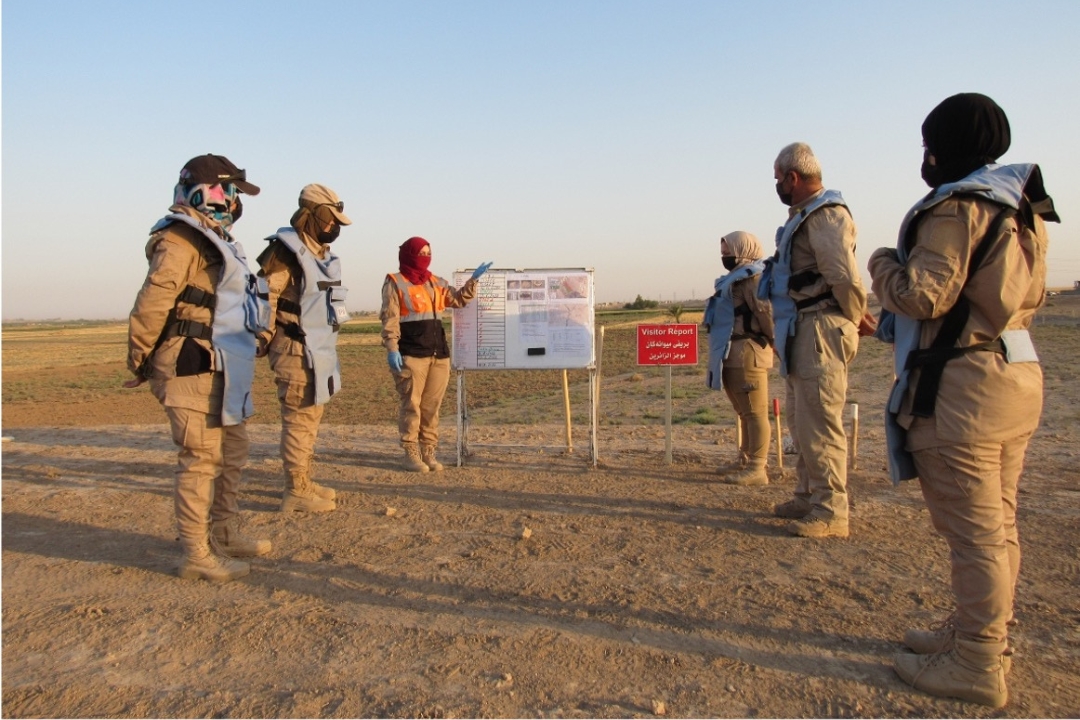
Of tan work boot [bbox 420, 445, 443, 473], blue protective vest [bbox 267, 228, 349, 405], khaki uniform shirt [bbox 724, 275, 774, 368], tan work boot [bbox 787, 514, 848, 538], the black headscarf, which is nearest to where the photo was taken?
the black headscarf

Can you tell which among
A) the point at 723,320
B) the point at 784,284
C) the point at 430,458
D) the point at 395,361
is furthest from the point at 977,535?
the point at 430,458

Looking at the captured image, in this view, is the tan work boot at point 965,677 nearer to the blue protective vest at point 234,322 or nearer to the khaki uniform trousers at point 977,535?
the khaki uniform trousers at point 977,535

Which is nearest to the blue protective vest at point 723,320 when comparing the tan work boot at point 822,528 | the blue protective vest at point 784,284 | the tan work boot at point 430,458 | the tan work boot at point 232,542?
the blue protective vest at point 784,284

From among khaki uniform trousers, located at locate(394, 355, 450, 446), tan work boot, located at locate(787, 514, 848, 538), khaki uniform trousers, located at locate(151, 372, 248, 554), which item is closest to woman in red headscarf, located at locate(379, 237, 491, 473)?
khaki uniform trousers, located at locate(394, 355, 450, 446)

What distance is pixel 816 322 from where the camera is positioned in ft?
16.6

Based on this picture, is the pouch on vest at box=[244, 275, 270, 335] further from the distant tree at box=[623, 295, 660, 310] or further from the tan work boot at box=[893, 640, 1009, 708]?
the distant tree at box=[623, 295, 660, 310]

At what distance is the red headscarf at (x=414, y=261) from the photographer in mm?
7398

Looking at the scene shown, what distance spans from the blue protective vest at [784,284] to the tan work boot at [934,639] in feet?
6.93

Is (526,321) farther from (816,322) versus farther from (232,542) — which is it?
(232,542)

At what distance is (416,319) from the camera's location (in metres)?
7.38

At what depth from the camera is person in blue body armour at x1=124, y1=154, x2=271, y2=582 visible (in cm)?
430

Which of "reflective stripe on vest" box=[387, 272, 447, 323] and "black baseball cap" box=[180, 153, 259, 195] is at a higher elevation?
"black baseball cap" box=[180, 153, 259, 195]

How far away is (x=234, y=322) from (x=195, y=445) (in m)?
0.79

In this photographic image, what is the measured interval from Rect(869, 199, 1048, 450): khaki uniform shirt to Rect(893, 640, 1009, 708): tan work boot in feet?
2.92
